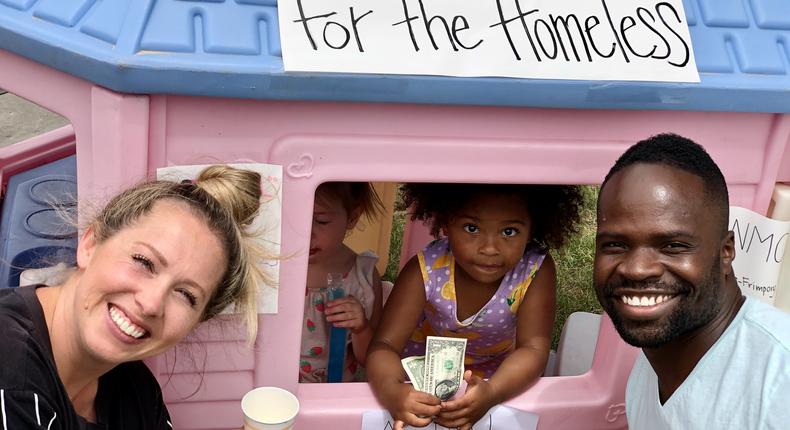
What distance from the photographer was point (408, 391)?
1.97 metres

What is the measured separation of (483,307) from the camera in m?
2.33

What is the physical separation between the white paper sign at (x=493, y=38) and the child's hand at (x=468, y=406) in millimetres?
720

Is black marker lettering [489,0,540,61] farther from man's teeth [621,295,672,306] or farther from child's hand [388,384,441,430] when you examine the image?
child's hand [388,384,441,430]

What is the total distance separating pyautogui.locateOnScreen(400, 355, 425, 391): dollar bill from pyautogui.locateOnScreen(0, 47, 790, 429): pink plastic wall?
103 millimetres

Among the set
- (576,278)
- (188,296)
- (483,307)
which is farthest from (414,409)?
(576,278)

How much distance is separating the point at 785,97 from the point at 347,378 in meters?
1.36

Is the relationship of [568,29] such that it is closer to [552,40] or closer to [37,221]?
[552,40]

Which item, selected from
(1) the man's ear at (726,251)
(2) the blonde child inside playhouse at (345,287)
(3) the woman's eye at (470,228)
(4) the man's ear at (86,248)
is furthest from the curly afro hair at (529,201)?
(4) the man's ear at (86,248)

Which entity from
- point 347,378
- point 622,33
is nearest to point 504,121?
point 622,33


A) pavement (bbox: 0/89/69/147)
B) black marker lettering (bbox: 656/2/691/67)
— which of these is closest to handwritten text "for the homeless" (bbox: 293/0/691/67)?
black marker lettering (bbox: 656/2/691/67)

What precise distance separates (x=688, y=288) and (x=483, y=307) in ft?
2.73

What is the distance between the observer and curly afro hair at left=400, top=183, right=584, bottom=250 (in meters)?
2.21

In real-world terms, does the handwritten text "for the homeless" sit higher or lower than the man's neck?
higher

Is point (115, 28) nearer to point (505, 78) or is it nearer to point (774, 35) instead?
point (505, 78)
